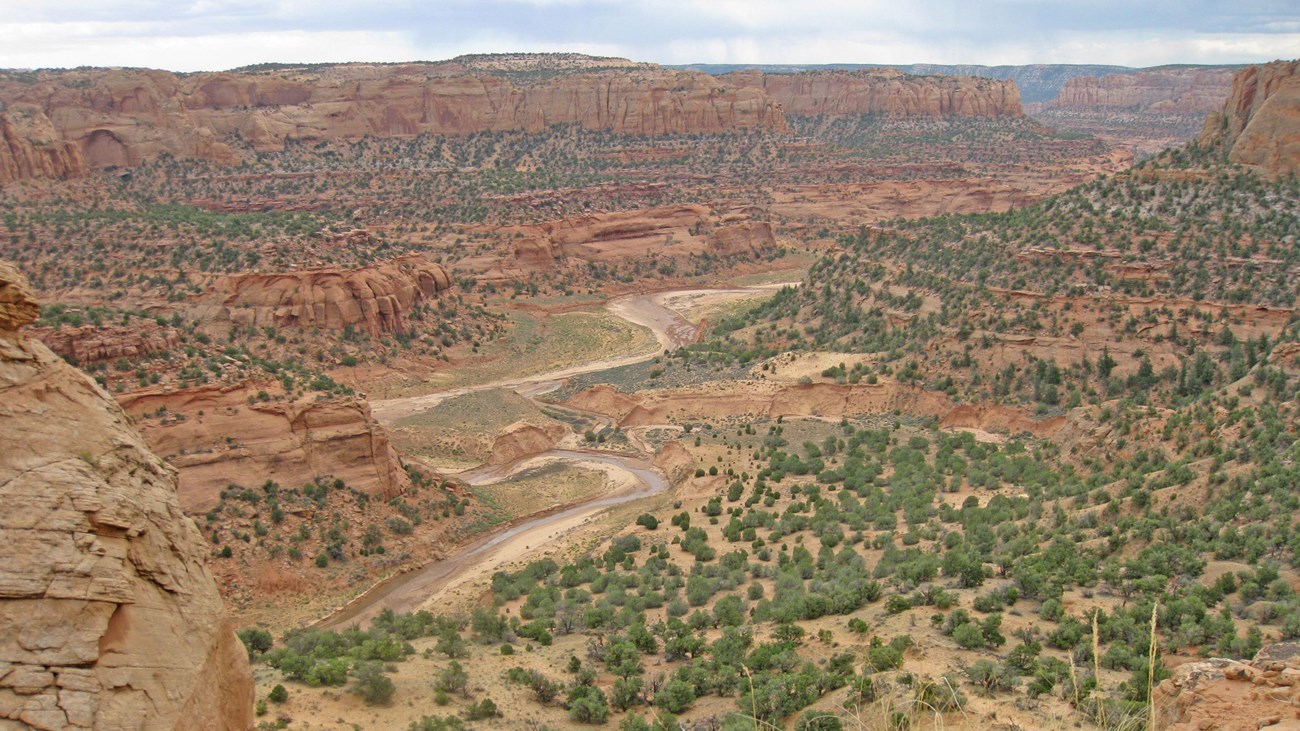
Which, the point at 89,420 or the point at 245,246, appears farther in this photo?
the point at 245,246

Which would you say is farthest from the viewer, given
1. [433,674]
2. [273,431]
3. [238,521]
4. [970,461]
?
[970,461]

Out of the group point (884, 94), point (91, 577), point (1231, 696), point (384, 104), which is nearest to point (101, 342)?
point (91, 577)

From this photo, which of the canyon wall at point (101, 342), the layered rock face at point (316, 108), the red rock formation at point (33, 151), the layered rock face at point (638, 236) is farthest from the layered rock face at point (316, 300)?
the layered rock face at point (316, 108)

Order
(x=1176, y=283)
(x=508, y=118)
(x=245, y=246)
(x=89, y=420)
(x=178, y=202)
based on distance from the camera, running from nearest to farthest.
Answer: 1. (x=89, y=420)
2. (x=1176, y=283)
3. (x=245, y=246)
4. (x=178, y=202)
5. (x=508, y=118)

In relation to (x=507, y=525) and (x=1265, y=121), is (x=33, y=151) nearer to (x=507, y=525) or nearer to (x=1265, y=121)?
(x=507, y=525)

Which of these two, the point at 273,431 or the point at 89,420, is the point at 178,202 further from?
the point at 89,420

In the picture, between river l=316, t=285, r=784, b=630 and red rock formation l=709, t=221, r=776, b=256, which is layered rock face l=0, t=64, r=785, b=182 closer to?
red rock formation l=709, t=221, r=776, b=256

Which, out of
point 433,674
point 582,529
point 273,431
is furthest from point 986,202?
point 433,674
